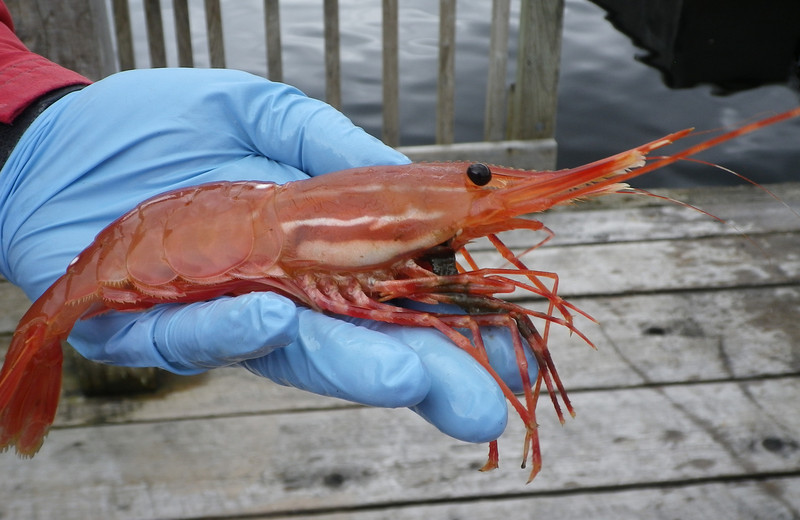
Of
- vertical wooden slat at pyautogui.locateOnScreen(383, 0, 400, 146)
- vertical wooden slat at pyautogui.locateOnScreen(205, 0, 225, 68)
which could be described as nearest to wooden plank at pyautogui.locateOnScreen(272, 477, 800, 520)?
vertical wooden slat at pyautogui.locateOnScreen(383, 0, 400, 146)

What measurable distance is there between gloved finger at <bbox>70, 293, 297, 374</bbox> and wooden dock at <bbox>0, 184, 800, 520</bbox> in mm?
634

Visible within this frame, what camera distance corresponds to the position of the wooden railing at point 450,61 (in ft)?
10.6

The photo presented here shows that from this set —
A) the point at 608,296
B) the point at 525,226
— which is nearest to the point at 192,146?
→ the point at 525,226

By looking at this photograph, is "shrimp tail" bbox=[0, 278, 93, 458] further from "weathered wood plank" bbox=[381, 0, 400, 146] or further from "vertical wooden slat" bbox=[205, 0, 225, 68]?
"weathered wood plank" bbox=[381, 0, 400, 146]

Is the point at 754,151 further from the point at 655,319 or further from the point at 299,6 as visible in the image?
the point at 299,6

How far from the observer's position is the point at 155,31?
127 inches

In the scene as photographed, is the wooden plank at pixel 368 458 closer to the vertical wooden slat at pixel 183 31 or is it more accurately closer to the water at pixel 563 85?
the vertical wooden slat at pixel 183 31

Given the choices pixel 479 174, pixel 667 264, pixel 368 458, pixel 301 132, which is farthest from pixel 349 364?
pixel 667 264

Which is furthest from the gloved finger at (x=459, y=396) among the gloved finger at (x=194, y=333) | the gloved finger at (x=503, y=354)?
the gloved finger at (x=194, y=333)

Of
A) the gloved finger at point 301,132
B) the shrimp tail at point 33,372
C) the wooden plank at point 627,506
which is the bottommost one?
the wooden plank at point 627,506

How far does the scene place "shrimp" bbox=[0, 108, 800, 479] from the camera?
60.2 inches

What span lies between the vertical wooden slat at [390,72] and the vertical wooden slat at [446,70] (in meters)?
0.21

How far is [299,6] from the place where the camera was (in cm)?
562

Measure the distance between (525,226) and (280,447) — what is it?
45.1 inches
